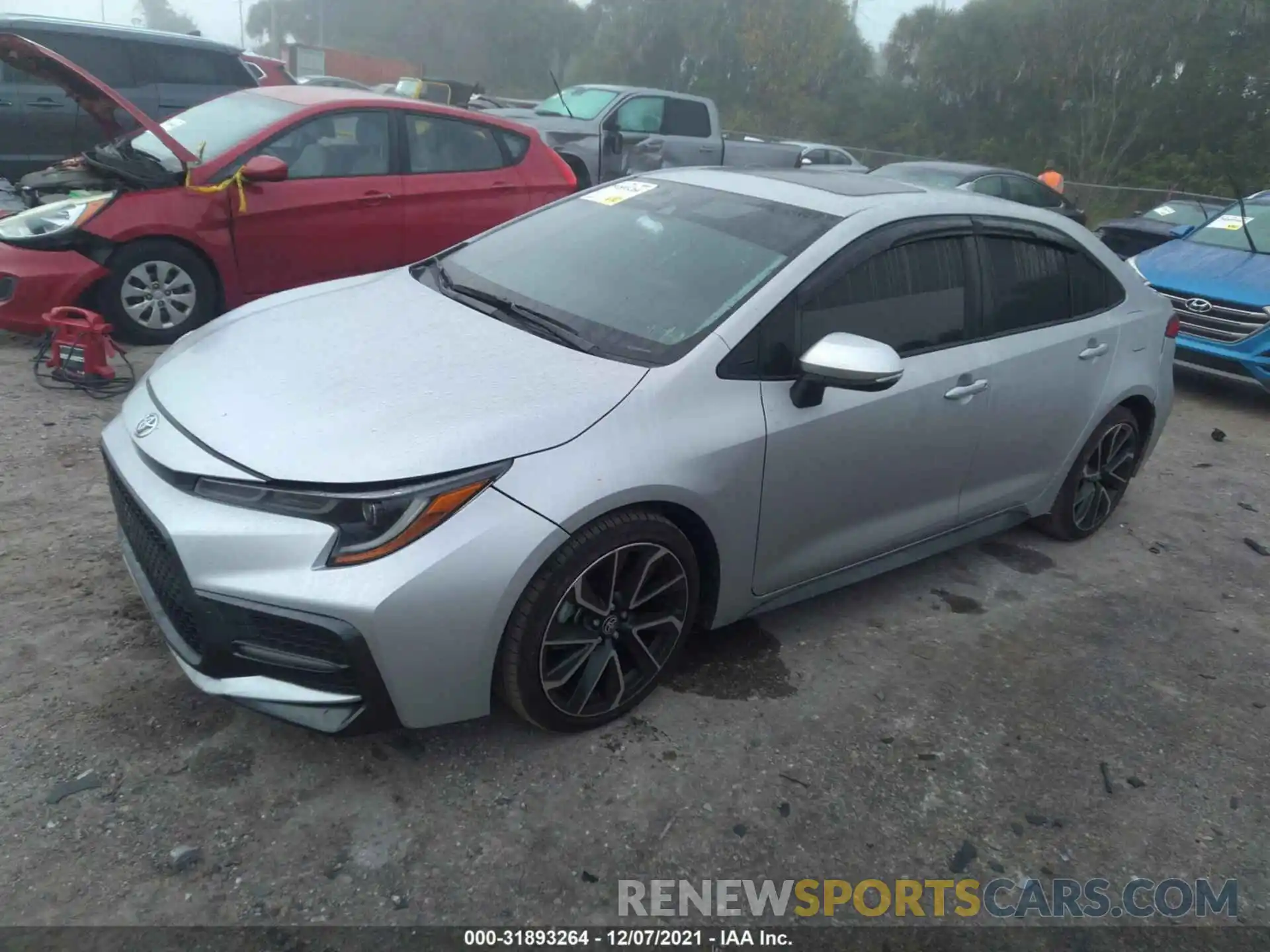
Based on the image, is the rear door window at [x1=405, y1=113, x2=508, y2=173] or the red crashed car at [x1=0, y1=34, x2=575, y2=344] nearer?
the red crashed car at [x1=0, y1=34, x2=575, y2=344]

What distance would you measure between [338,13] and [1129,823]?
75.2 meters

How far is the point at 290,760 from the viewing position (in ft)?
8.96

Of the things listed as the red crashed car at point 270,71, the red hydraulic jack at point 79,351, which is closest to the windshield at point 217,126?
the red hydraulic jack at point 79,351

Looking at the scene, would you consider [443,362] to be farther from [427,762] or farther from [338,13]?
[338,13]

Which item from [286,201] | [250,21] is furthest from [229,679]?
[250,21]

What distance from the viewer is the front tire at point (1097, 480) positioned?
4.47 metres

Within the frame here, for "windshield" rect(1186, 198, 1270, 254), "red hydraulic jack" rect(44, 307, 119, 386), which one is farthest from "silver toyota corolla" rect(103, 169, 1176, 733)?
"windshield" rect(1186, 198, 1270, 254)

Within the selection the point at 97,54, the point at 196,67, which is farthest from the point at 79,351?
the point at 196,67

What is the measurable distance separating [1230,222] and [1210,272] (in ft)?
3.44

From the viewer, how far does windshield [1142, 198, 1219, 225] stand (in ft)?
39.8

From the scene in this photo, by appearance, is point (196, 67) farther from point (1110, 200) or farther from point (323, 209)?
point (1110, 200)

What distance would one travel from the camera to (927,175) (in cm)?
1178

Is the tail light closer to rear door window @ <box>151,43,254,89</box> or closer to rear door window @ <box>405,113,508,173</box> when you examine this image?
rear door window @ <box>405,113,508,173</box>

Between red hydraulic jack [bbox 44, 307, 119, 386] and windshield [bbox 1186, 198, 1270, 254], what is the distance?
816 cm
